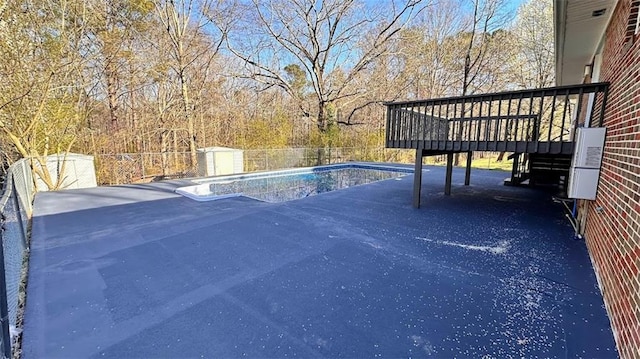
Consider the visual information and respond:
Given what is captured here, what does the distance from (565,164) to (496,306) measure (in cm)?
725

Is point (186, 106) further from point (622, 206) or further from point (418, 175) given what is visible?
point (622, 206)

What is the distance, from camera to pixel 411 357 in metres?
→ 1.88

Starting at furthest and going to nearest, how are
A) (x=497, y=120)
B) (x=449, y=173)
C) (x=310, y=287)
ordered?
(x=449, y=173)
(x=497, y=120)
(x=310, y=287)

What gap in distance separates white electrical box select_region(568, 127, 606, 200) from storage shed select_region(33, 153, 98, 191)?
35.2 ft

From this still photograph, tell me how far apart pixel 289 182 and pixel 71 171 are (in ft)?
20.6

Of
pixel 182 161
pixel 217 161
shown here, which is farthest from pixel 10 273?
pixel 182 161

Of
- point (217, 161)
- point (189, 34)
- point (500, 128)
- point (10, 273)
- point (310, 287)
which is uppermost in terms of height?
point (189, 34)

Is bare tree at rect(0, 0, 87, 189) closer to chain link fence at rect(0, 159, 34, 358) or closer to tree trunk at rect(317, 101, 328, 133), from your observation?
chain link fence at rect(0, 159, 34, 358)

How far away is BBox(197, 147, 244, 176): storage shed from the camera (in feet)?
34.2

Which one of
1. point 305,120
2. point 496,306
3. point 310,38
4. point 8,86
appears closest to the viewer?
point 496,306

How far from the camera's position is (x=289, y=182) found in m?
10.7

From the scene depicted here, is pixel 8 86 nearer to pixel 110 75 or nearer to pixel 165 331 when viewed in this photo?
pixel 110 75

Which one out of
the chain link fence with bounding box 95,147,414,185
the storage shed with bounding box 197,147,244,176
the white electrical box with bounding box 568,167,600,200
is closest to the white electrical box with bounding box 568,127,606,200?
the white electrical box with bounding box 568,167,600,200

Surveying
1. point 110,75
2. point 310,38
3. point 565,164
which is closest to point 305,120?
point 310,38
